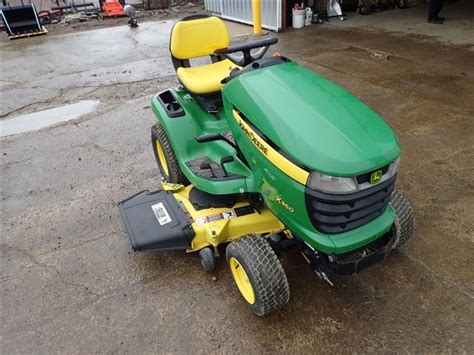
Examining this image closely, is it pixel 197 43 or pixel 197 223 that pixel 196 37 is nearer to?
pixel 197 43

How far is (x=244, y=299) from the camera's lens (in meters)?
2.12

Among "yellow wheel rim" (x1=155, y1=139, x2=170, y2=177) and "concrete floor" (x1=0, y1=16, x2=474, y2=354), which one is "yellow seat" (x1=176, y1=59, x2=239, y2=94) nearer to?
"yellow wheel rim" (x1=155, y1=139, x2=170, y2=177)

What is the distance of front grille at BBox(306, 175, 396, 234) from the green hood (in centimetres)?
Result: 11

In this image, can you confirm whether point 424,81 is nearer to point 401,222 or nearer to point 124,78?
point 401,222

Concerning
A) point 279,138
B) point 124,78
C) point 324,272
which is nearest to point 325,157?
point 279,138

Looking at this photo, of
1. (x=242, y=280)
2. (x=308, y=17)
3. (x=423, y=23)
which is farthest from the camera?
(x=308, y=17)

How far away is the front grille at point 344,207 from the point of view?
1605 mm

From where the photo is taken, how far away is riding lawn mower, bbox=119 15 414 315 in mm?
1617

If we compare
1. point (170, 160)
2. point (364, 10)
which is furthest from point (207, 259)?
point (364, 10)

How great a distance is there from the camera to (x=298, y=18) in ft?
27.5

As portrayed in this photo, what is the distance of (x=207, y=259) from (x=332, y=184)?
96 centimetres

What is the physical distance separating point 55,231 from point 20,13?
8.97 metres

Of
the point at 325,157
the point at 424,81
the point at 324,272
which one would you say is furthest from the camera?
the point at 424,81

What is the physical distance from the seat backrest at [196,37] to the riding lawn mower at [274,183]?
0.28 m
